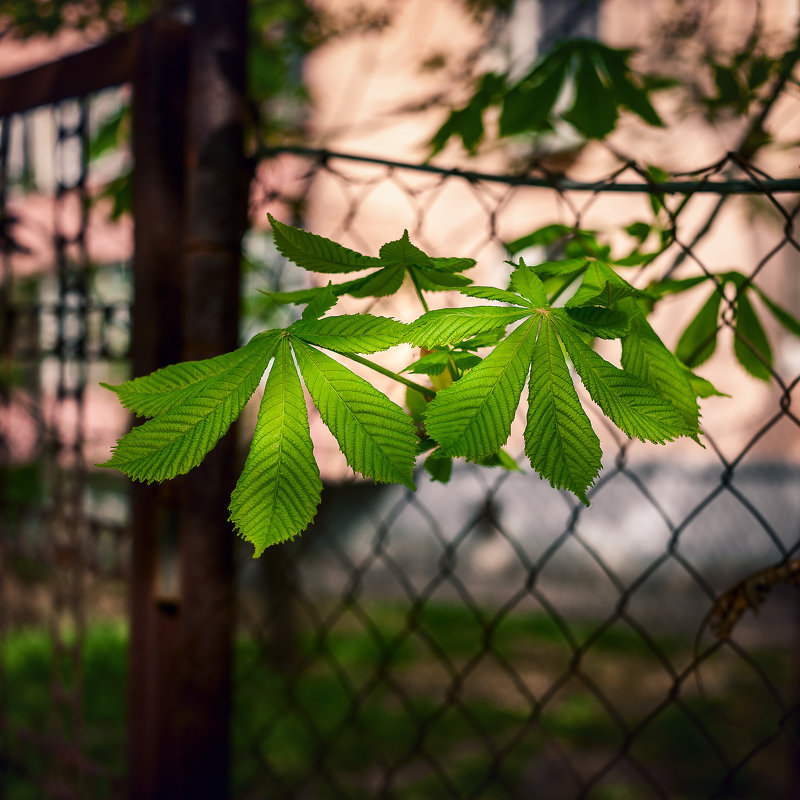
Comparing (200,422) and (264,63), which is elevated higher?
(264,63)

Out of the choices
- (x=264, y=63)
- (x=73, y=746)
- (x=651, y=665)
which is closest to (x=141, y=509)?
(x=73, y=746)

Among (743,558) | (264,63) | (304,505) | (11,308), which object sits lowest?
(743,558)

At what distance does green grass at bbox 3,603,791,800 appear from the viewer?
2.84m

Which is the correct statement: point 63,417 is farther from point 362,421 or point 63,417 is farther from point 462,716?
point 462,716

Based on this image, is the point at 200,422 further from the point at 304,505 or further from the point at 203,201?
the point at 203,201

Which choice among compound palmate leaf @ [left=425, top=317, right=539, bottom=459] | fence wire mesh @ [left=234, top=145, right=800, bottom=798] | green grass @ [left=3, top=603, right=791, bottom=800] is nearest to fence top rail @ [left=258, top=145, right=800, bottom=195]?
fence wire mesh @ [left=234, top=145, right=800, bottom=798]

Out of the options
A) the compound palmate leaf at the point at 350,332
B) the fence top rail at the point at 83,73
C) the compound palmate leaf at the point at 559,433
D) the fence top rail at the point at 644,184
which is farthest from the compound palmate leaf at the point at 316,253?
the fence top rail at the point at 83,73

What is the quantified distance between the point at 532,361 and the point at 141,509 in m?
0.85

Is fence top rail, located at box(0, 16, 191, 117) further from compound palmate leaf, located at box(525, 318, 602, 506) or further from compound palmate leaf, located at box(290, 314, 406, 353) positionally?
compound palmate leaf, located at box(525, 318, 602, 506)

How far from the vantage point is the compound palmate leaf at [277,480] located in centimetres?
54

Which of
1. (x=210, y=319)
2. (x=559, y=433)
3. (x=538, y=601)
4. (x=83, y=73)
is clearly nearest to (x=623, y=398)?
(x=559, y=433)

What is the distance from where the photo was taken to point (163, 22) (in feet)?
3.80

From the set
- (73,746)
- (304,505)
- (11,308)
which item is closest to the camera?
(304,505)

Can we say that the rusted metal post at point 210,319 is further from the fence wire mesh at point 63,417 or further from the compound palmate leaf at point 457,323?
the compound palmate leaf at point 457,323
